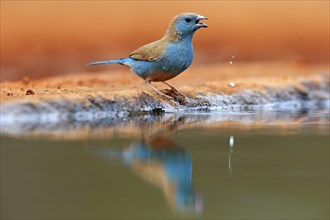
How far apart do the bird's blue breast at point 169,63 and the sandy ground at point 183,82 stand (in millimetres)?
198

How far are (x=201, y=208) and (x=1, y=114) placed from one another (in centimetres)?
281

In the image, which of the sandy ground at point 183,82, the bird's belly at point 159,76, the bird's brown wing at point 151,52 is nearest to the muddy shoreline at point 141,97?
the sandy ground at point 183,82


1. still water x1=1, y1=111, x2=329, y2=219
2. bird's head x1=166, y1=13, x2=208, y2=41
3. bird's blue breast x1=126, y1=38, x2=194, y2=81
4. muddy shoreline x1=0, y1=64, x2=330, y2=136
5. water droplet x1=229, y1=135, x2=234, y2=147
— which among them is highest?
bird's head x1=166, y1=13, x2=208, y2=41

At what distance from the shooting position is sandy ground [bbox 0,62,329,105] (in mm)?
7727

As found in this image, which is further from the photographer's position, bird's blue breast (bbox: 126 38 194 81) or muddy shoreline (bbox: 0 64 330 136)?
bird's blue breast (bbox: 126 38 194 81)

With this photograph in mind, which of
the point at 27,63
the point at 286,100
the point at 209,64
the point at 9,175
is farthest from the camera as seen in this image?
the point at 209,64

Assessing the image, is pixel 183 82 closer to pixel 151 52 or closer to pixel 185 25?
pixel 185 25

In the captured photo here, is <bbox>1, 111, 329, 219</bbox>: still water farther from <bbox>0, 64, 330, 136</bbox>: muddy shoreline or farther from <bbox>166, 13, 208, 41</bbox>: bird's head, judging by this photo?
<bbox>166, 13, 208, 41</bbox>: bird's head

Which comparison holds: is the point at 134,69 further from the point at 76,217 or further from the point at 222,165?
the point at 76,217

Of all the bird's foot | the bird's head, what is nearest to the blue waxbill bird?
the bird's head

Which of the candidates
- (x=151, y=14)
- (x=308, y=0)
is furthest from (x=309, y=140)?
(x=308, y=0)

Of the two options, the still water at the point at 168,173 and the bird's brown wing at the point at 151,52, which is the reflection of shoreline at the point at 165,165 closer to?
the still water at the point at 168,173

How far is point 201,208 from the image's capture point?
14.7 feet

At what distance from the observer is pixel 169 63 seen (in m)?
7.79
